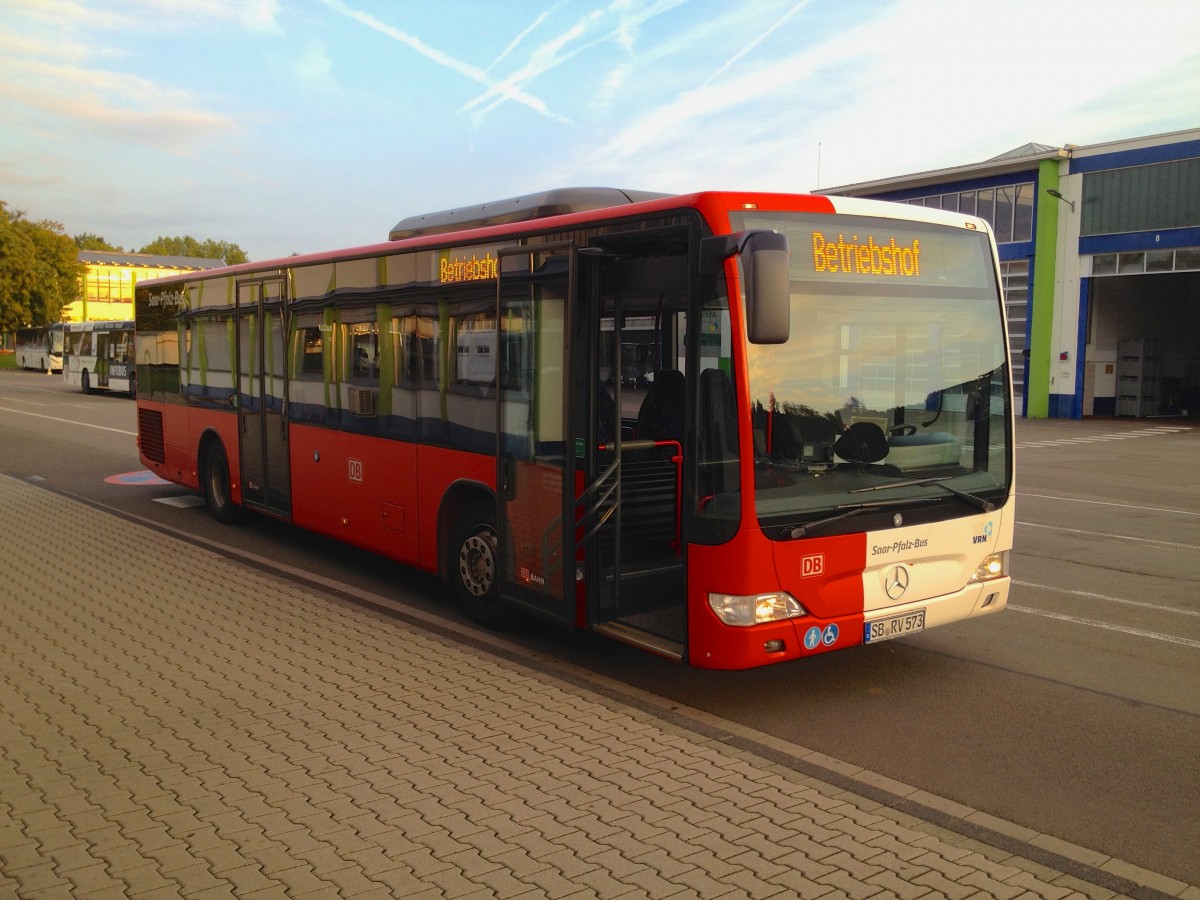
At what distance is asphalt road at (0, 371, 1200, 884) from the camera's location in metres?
4.73

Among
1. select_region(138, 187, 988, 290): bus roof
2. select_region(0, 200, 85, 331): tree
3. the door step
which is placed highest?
select_region(0, 200, 85, 331): tree

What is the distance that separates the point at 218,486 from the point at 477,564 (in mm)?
5761

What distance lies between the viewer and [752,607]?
542 centimetres

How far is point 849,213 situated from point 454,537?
12.3 ft

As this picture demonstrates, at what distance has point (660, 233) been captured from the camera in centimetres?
577

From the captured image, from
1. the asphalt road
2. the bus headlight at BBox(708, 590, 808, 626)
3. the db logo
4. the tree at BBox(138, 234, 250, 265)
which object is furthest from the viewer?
the tree at BBox(138, 234, 250, 265)

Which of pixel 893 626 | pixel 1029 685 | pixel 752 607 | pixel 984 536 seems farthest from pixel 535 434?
pixel 1029 685

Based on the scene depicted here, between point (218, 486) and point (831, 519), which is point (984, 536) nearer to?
point (831, 519)

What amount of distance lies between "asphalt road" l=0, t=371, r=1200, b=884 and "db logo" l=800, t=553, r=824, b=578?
844 mm

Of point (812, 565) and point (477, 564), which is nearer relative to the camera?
point (812, 565)

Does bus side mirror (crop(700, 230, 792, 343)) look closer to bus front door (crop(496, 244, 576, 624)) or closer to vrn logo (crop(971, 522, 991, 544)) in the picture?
bus front door (crop(496, 244, 576, 624))

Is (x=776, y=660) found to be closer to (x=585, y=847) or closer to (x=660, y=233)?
(x=585, y=847)

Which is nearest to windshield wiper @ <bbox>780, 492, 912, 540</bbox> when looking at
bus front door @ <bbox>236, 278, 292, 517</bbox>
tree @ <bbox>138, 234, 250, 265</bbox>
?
bus front door @ <bbox>236, 278, 292, 517</bbox>

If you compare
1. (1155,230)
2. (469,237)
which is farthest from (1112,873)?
(1155,230)
